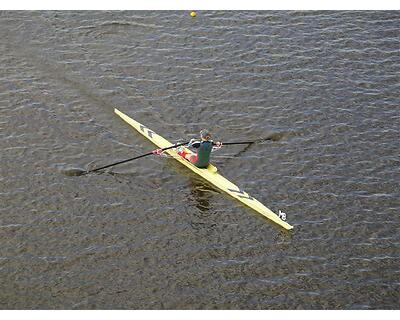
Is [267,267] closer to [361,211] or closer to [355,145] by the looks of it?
[361,211]

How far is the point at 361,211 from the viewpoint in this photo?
33656mm

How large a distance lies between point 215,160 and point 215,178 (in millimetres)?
1801

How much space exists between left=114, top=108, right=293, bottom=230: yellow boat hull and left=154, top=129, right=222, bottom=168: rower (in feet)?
1.14

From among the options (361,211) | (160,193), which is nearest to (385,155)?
(361,211)

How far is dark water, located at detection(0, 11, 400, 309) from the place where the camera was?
29.9m

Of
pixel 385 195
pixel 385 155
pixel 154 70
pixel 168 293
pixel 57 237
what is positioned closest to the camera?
pixel 168 293

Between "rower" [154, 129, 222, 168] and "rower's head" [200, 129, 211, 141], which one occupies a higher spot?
"rower's head" [200, 129, 211, 141]

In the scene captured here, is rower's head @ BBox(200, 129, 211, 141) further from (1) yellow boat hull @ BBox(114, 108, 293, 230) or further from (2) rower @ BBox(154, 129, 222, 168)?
(1) yellow boat hull @ BBox(114, 108, 293, 230)

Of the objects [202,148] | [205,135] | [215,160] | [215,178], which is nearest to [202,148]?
[202,148]

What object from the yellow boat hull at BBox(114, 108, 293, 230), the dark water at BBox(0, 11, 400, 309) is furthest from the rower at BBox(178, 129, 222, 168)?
the dark water at BBox(0, 11, 400, 309)

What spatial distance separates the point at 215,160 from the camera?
3666 cm

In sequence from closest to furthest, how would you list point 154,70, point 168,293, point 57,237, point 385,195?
1. point 168,293
2. point 57,237
3. point 385,195
4. point 154,70

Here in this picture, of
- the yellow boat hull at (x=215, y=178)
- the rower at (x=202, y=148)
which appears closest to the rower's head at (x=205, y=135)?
the rower at (x=202, y=148)

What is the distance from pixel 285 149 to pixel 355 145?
360 cm
